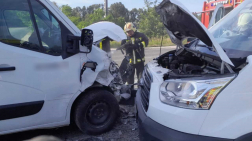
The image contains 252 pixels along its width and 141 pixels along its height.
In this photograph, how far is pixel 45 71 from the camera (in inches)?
108

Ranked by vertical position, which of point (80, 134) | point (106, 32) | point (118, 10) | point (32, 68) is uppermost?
point (118, 10)

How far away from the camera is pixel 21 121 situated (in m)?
2.71

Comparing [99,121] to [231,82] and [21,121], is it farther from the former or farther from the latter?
[231,82]

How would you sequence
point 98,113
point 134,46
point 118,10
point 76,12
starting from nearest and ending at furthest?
point 98,113 < point 134,46 < point 76,12 < point 118,10

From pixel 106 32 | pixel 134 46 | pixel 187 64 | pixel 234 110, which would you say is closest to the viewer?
pixel 234 110

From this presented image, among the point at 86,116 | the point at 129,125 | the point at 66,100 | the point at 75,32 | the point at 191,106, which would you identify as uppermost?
the point at 75,32

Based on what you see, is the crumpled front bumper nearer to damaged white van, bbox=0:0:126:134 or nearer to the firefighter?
damaged white van, bbox=0:0:126:134

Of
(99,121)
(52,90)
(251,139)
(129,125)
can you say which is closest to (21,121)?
(52,90)

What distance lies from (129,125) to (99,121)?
0.58 meters

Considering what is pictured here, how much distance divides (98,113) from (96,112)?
40mm

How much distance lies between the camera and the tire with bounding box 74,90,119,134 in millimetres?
3100

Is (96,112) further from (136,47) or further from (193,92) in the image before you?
(136,47)

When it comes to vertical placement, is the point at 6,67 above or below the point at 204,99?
above

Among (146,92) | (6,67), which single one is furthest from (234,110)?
(6,67)
